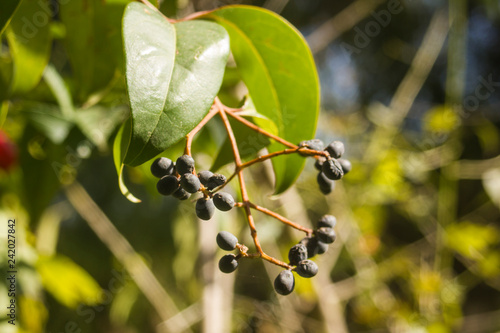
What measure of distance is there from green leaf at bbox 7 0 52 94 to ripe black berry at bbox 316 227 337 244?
569 millimetres

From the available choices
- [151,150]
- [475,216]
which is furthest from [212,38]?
[475,216]

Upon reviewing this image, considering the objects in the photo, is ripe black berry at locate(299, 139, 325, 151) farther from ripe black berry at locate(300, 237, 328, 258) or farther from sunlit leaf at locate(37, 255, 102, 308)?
sunlit leaf at locate(37, 255, 102, 308)

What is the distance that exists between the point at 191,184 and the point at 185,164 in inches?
1.0

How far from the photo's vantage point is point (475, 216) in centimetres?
262

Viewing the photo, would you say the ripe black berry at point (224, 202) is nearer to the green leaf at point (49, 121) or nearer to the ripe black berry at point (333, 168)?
the ripe black berry at point (333, 168)

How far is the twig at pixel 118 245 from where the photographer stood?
1524 mm

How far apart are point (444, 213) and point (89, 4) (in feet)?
5.98

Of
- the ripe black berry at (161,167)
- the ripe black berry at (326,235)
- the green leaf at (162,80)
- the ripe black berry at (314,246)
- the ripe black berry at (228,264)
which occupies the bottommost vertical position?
the ripe black berry at (314,246)

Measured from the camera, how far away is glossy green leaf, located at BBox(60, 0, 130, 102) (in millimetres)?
678

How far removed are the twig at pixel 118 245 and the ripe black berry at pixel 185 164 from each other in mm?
1141

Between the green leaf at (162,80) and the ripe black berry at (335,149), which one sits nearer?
the green leaf at (162,80)

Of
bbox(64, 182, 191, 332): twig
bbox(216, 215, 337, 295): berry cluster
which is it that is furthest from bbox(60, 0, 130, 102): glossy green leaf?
bbox(64, 182, 191, 332): twig

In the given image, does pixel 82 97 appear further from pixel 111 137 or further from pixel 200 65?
pixel 200 65

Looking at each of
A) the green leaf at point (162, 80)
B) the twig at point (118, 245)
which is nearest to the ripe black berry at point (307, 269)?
the green leaf at point (162, 80)
